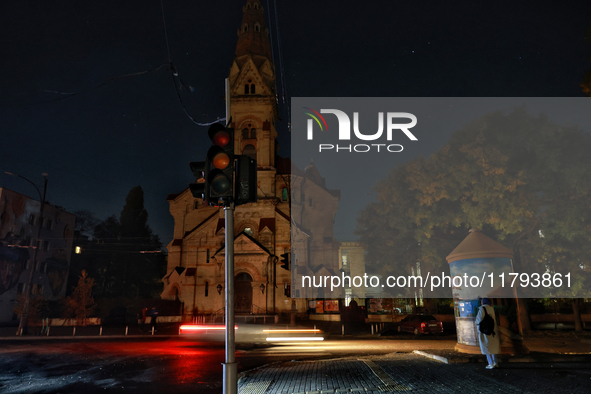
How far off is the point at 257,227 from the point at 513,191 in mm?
24916

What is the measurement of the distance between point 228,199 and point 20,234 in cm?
5180

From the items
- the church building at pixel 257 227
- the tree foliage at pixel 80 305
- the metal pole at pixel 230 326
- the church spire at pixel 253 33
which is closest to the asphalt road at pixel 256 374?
the metal pole at pixel 230 326

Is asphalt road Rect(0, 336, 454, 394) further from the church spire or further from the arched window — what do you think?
the church spire

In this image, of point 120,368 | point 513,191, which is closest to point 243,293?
point 513,191

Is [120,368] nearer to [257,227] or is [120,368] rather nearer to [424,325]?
[424,325]

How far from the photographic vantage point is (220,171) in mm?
5512

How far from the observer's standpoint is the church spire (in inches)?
1742

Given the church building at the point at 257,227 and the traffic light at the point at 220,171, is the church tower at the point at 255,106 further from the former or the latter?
the traffic light at the point at 220,171

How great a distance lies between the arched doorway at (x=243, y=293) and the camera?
36.8 m

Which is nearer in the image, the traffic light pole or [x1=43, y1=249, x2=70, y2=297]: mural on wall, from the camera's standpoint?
the traffic light pole

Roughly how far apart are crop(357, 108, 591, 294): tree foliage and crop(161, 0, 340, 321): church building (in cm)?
1781

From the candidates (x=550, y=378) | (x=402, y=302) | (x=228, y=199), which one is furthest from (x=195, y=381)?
(x=402, y=302)

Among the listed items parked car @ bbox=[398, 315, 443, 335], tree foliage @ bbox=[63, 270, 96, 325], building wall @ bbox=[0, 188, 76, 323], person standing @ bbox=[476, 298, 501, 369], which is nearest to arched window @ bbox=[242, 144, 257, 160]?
tree foliage @ bbox=[63, 270, 96, 325]

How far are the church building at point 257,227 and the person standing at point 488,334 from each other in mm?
26804
